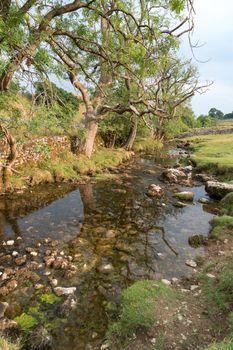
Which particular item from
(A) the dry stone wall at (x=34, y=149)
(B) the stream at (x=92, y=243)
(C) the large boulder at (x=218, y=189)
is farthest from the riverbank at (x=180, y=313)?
(C) the large boulder at (x=218, y=189)

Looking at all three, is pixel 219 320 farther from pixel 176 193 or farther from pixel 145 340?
pixel 176 193

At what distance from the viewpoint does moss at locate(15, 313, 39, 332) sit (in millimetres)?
5297

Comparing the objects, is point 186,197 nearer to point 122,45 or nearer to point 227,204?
point 227,204

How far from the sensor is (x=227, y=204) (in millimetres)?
13461

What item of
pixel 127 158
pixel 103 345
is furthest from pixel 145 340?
pixel 127 158

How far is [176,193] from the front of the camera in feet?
52.4

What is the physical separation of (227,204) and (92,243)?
7.80m

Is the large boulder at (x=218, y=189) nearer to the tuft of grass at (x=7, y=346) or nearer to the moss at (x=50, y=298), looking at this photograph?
the moss at (x=50, y=298)

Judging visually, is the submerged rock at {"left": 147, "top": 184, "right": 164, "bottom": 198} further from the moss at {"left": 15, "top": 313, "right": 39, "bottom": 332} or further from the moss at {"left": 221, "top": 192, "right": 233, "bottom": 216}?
the moss at {"left": 15, "top": 313, "right": 39, "bottom": 332}

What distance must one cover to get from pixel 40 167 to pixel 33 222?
6086 mm

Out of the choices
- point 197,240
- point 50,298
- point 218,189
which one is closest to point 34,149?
point 50,298

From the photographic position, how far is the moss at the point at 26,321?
5297mm

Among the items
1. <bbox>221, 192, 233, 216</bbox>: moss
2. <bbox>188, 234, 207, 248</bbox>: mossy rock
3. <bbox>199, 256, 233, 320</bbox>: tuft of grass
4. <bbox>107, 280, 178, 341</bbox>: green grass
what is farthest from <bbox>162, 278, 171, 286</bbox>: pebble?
<bbox>221, 192, 233, 216</bbox>: moss

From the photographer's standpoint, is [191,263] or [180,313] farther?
[191,263]
